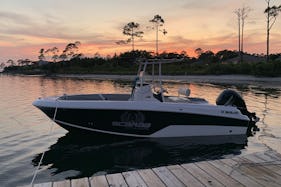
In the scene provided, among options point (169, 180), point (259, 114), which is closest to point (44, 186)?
point (169, 180)

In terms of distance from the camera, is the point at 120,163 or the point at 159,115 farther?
the point at 159,115

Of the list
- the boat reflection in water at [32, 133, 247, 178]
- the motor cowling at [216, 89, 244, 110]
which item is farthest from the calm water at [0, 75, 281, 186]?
the motor cowling at [216, 89, 244, 110]

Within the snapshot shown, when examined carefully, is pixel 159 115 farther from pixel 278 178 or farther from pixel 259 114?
pixel 259 114

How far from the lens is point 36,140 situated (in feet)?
34.8

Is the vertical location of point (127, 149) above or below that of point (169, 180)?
below

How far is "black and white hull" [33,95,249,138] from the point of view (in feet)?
32.8

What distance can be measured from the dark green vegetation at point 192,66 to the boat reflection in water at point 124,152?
297 cm

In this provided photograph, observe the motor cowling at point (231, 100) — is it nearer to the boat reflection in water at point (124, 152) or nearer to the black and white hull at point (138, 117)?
the black and white hull at point (138, 117)

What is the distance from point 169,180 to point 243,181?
1.13 m

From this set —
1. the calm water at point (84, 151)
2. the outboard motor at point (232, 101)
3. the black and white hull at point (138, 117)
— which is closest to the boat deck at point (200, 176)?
the calm water at point (84, 151)

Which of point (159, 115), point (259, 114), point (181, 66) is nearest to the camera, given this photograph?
point (159, 115)

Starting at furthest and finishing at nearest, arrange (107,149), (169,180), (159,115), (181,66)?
(181,66)
(159,115)
(107,149)
(169,180)

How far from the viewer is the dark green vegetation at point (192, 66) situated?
161ft

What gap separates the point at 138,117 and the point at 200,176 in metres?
5.10
